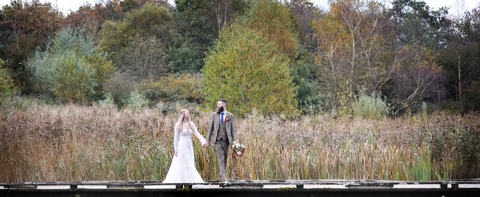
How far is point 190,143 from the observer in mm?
6383

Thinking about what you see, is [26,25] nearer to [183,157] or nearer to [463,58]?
[183,157]

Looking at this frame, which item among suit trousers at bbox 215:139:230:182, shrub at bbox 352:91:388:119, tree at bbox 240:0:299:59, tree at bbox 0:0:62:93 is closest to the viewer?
suit trousers at bbox 215:139:230:182

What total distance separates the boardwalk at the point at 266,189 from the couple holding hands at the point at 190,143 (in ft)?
1.75

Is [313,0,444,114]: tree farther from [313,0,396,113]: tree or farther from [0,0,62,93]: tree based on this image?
[0,0,62,93]: tree

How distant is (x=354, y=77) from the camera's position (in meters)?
23.0

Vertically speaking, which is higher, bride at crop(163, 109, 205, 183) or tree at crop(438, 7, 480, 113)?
tree at crop(438, 7, 480, 113)

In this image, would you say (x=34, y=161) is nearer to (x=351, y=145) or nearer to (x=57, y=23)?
(x=351, y=145)

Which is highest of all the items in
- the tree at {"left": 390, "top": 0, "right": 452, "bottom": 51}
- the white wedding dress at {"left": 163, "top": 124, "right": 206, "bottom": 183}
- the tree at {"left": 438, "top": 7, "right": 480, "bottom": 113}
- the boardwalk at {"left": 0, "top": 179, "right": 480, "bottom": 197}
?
the tree at {"left": 390, "top": 0, "right": 452, "bottom": 51}

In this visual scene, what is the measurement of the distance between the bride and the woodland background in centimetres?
105

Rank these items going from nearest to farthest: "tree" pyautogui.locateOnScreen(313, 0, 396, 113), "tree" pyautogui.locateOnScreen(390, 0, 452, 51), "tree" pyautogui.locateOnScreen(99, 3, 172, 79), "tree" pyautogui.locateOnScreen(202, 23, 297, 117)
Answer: "tree" pyautogui.locateOnScreen(202, 23, 297, 117), "tree" pyautogui.locateOnScreen(313, 0, 396, 113), "tree" pyautogui.locateOnScreen(99, 3, 172, 79), "tree" pyautogui.locateOnScreen(390, 0, 452, 51)

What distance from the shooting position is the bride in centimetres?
617

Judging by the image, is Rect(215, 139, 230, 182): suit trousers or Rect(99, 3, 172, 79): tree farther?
Rect(99, 3, 172, 79): tree

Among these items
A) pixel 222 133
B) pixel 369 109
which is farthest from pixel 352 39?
pixel 222 133

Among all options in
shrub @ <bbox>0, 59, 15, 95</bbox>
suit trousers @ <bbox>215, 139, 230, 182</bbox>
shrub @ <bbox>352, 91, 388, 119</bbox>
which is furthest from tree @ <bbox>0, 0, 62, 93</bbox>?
suit trousers @ <bbox>215, 139, 230, 182</bbox>
